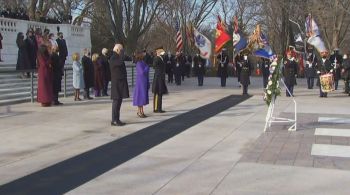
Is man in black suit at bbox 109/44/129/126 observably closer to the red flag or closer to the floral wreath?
the floral wreath

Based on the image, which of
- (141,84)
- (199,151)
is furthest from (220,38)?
(199,151)

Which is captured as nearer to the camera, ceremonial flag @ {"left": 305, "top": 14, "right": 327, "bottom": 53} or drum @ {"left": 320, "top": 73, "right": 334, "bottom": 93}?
drum @ {"left": 320, "top": 73, "right": 334, "bottom": 93}

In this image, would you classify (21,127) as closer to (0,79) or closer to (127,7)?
(0,79)

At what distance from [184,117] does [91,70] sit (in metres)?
5.79

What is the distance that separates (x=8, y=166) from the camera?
25.5ft

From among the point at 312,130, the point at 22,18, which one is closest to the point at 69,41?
the point at 22,18

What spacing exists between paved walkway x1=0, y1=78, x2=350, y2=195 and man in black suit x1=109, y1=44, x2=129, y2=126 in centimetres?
38

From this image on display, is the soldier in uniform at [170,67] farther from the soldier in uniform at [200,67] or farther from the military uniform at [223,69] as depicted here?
the military uniform at [223,69]

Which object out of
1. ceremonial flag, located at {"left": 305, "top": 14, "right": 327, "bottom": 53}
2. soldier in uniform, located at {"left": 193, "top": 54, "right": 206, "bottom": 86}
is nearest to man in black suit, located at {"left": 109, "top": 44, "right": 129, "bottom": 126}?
ceremonial flag, located at {"left": 305, "top": 14, "right": 327, "bottom": 53}

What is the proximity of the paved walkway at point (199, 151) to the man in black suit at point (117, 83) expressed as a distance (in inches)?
15.0

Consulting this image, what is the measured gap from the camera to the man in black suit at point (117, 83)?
11570 mm

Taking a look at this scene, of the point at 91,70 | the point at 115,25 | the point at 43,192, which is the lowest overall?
the point at 43,192

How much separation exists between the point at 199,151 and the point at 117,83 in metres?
3.32

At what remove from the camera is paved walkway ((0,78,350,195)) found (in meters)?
6.76
